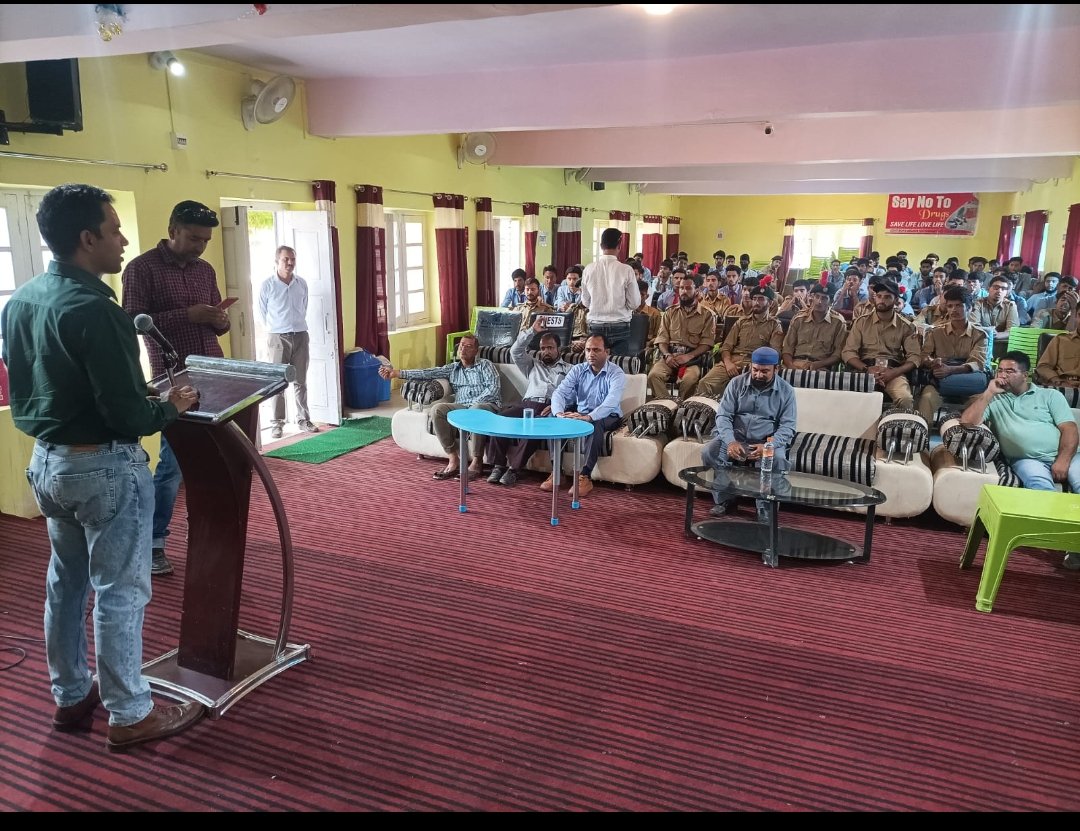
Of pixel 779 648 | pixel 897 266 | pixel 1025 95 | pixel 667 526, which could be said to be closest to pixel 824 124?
pixel 1025 95

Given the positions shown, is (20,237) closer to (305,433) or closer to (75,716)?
(305,433)

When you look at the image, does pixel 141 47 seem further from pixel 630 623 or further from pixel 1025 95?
pixel 1025 95

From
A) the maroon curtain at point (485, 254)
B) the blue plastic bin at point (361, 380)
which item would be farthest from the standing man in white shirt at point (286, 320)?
the maroon curtain at point (485, 254)

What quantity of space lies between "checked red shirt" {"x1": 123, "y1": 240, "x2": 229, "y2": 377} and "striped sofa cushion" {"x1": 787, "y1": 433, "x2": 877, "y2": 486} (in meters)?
3.28

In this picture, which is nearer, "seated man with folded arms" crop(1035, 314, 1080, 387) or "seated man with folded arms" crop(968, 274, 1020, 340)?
"seated man with folded arms" crop(1035, 314, 1080, 387)

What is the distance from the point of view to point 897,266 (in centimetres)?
1187

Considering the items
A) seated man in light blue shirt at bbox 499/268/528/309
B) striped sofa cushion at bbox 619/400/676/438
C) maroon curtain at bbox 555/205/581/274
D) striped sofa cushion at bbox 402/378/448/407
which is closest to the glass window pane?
striped sofa cushion at bbox 402/378/448/407

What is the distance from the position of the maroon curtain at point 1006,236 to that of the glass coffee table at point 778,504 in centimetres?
1190

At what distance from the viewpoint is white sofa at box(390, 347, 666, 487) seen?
17.2ft

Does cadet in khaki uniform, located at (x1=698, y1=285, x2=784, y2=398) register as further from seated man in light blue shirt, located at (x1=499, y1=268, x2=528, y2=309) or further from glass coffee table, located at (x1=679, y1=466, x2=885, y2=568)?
seated man in light blue shirt, located at (x1=499, y1=268, x2=528, y2=309)

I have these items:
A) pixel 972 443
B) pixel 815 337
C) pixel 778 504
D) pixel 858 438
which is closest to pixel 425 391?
pixel 778 504

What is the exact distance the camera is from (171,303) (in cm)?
373

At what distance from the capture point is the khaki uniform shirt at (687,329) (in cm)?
675

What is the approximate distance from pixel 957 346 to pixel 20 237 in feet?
21.2
